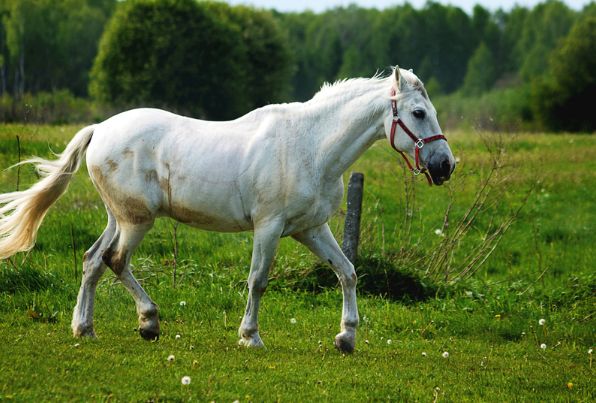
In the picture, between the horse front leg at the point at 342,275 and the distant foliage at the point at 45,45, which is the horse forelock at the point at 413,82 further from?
the distant foliage at the point at 45,45

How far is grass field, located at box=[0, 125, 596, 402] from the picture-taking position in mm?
6289

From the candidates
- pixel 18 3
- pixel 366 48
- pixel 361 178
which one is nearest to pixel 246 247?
pixel 361 178

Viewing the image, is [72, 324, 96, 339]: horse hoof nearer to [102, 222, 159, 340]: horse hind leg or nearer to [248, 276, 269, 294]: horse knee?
[102, 222, 159, 340]: horse hind leg

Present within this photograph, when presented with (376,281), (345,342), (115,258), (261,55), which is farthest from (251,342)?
(261,55)

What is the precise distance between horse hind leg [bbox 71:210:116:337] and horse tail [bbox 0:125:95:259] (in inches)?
22.5

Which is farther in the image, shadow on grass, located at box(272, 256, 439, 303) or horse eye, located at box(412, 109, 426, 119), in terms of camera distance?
shadow on grass, located at box(272, 256, 439, 303)

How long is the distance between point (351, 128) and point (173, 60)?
4361 cm

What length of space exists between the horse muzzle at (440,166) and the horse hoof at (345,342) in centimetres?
159

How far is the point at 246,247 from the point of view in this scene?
1208cm

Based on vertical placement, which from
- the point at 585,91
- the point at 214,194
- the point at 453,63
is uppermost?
the point at 214,194

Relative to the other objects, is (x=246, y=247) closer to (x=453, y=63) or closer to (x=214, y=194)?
(x=214, y=194)

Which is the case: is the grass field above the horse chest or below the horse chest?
below

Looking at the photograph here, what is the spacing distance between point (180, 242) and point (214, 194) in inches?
191

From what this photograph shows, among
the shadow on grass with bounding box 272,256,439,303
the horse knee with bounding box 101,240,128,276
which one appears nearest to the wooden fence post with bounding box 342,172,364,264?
the shadow on grass with bounding box 272,256,439,303
